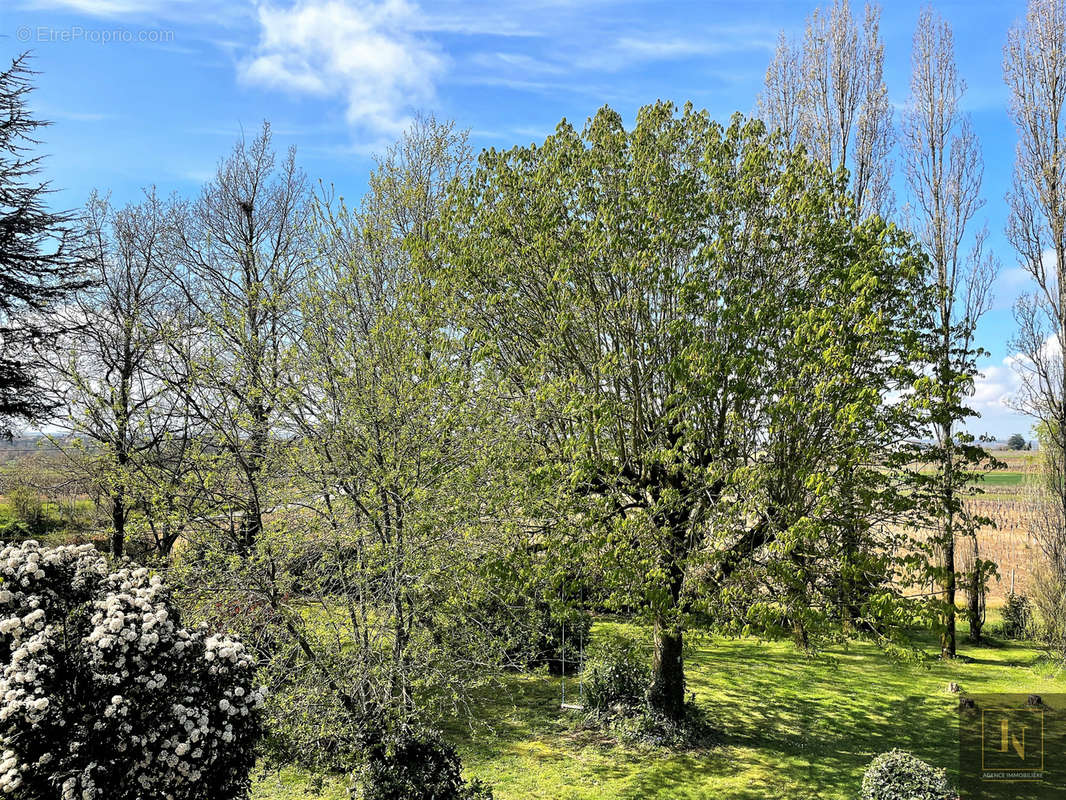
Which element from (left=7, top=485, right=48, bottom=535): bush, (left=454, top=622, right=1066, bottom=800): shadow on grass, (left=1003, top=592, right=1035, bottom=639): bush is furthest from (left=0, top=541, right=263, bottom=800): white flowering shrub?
(left=7, top=485, right=48, bottom=535): bush

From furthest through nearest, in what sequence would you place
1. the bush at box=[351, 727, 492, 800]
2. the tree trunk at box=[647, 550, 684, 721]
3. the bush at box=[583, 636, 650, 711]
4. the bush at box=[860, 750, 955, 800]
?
1. the bush at box=[583, 636, 650, 711]
2. the tree trunk at box=[647, 550, 684, 721]
3. the bush at box=[351, 727, 492, 800]
4. the bush at box=[860, 750, 955, 800]

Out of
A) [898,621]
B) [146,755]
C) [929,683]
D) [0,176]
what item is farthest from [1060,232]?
[0,176]

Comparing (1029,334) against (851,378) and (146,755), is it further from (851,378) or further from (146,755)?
(146,755)

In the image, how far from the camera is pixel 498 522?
8.87 m

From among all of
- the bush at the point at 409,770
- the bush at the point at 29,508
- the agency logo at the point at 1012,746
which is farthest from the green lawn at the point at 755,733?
the bush at the point at 29,508

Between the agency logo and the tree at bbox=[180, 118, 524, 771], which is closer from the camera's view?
the tree at bbox=[180, 118, 524, 771]

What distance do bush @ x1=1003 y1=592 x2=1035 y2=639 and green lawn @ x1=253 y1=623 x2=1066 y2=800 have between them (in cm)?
254

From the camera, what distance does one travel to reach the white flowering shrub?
513cm

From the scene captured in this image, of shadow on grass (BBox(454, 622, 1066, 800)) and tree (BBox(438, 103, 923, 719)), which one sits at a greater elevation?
tree (BBox(438, 103, 923, 719))

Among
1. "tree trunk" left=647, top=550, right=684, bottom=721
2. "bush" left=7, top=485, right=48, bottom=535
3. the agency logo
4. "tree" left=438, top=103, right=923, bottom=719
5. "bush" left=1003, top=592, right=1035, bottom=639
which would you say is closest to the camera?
"tree" left=438, top=103, right=923, bottom=719

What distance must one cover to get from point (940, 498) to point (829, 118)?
547 inches

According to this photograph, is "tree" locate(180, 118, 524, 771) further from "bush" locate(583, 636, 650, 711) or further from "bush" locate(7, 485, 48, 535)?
"bush" locate(7, 485, 48, 535)

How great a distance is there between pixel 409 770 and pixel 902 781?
5602 millimetres

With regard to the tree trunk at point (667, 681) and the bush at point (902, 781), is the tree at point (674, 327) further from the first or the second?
the bush at point (902, 781)
